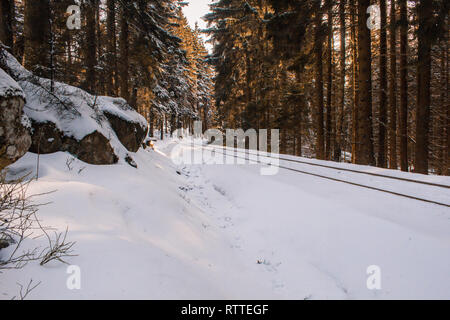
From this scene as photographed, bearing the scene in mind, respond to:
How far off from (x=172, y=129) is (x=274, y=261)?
41.2m

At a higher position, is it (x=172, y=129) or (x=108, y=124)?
(x=172, y=129)

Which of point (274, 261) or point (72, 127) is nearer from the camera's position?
point (274, 261)

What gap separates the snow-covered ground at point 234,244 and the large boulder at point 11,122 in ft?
0.93

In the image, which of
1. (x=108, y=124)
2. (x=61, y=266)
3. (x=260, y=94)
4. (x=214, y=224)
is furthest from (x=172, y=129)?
(x=61, y=266)

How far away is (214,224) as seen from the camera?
18.8 feet

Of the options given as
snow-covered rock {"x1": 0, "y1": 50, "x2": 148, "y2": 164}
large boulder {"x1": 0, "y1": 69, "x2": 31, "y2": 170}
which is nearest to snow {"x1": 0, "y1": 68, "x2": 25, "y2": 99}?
large boulder {"x1": 0, "y1": 69, "x2": 31, "y2": 170}

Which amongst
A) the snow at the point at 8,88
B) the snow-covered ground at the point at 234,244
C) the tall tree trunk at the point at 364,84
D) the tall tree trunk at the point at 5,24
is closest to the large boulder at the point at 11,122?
the snow at the point at 8,88

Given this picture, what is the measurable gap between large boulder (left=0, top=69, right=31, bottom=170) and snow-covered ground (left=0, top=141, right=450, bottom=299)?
0.28 metres

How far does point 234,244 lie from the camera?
4.88 metres

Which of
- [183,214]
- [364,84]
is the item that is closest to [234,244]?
[183,214]

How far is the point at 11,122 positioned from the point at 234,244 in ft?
16.1

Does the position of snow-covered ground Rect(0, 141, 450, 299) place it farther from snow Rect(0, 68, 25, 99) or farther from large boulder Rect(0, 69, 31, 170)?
snow Rect(0, 68, 25, 99)

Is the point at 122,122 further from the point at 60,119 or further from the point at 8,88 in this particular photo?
the point at 8,88
